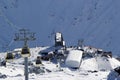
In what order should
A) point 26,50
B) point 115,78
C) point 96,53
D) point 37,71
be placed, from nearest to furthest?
1. point 26,50
2. point 115,78
3. point 37,71
4. point 96,53

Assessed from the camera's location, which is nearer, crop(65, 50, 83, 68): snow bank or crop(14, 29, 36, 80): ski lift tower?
crop(14, 29, 36, 80): ski lift tower

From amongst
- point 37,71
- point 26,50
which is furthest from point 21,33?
point 37,71

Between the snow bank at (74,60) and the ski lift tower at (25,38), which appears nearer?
the ski lift tower at (25,38)

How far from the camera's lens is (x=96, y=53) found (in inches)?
5581

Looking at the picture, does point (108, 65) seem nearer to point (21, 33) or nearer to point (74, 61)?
point (74, 61)

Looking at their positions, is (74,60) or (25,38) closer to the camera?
(25,38)

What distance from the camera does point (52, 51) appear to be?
148 meters

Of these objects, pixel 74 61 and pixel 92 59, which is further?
pixel 92 59

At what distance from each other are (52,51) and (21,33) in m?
88.3

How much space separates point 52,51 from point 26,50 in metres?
90.7

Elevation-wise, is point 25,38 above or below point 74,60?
above

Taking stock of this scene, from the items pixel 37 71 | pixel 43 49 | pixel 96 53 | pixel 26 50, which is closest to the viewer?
pixel 26 50

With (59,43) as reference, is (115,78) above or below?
below

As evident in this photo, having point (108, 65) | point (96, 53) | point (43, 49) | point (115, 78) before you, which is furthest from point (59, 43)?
point (115, 78)
